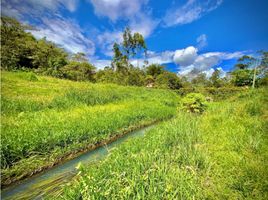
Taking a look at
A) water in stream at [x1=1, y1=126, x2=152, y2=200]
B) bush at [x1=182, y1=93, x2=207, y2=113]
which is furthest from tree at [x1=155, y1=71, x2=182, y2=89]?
water in stream at [x1=1, y1=126, x2=152, y2=200]

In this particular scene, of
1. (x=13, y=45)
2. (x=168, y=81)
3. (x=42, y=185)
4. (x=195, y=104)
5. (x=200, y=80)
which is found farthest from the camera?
(x=200, y=80)

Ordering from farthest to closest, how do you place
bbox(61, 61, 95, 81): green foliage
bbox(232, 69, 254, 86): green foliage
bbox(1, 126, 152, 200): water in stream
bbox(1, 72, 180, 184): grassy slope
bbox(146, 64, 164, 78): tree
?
bbox(146, 64, 164, 78): tree
bbox(232, 69, 254, 86): green foliage
bbox(61, 61, 95, 81): green foliage
bbox(1, 72, 180, 184): grassy slope
bbox(1, 126, 152, 200): water in stream

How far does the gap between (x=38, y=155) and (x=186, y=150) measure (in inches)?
174

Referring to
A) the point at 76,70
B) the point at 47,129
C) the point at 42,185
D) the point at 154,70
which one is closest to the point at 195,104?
the point at 47,129

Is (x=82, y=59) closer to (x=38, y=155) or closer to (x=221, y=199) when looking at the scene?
(x=38, y=155)

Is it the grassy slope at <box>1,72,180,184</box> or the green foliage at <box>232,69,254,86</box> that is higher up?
the green foliage at <box>232,69,254,86</box>

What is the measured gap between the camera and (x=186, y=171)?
11.5 ft

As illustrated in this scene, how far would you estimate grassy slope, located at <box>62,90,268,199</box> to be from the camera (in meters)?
2.88

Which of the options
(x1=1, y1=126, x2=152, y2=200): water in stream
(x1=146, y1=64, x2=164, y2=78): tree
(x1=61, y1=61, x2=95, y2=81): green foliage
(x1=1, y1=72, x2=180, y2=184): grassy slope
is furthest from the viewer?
(x1=146, y1=64, x2=164, y2=78): tree

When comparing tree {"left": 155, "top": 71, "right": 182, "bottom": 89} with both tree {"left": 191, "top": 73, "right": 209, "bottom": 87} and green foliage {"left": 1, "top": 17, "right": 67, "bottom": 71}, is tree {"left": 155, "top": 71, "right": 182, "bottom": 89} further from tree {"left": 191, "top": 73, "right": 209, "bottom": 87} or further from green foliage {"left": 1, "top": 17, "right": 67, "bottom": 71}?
green foliage {"left": 1, "top": 17, "right": 67, "bottom": 71}

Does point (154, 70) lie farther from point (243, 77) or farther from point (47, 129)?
point (47, 129)

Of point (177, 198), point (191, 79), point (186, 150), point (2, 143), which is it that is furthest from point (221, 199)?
point (191, 79)

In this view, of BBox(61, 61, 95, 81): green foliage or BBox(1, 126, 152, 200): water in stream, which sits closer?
BBox(1, 126, 152, 200): water in stream

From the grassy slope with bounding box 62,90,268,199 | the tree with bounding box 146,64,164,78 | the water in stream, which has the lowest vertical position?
the water in stream
